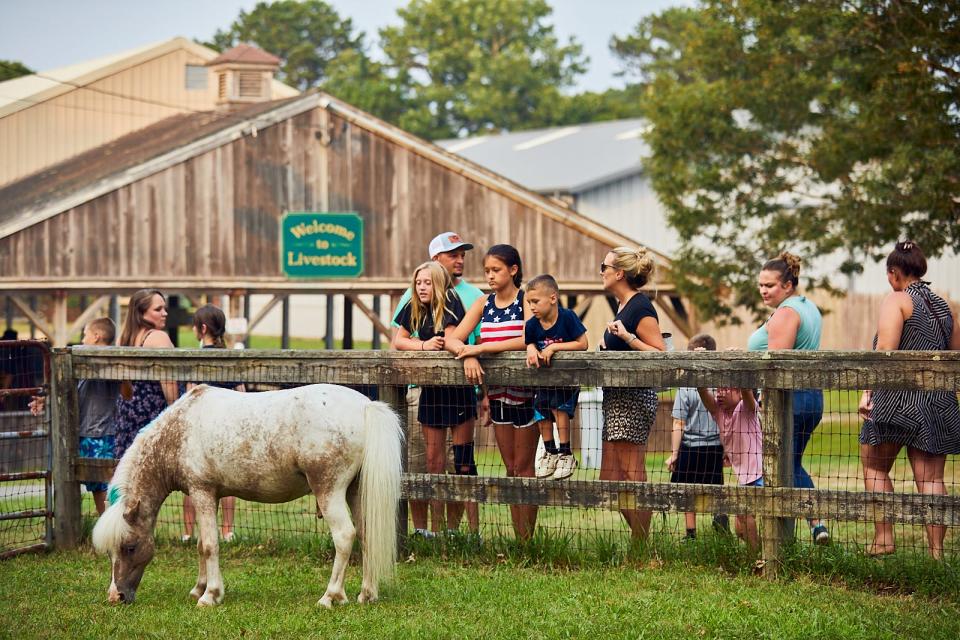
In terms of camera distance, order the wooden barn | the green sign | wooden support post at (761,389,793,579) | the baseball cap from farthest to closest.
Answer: the green sign
the wooden barn
the baseball cap
wooden support post at (761,389,793,579)

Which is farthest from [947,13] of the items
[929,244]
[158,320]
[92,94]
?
[92,94]

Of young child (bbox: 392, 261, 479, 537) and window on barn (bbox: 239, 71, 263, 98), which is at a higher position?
window on barn (bbox: 239, 71, 263, 98)

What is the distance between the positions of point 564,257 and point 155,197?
7060mm

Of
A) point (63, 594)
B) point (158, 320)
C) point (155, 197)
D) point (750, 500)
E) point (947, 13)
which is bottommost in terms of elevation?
point (63, 594)

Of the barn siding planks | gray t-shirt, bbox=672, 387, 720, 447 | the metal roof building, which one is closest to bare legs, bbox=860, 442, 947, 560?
gray t-shirt, bbox=672, 387, 720, 447

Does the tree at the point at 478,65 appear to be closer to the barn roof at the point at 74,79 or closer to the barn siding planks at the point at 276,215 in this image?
the barn roof at the point at 74,79

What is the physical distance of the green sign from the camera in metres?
20.5

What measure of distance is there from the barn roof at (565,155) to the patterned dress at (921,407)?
1005 inches

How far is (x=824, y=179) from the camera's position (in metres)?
21.8

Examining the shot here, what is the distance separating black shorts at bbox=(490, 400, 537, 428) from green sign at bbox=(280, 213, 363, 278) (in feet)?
44.4

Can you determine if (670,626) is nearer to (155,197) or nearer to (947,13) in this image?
(947,13)

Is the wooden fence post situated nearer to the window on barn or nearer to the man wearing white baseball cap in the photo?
the man wearing white baseball cap

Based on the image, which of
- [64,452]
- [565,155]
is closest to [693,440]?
[64,452]

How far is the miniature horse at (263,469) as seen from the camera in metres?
6.32
